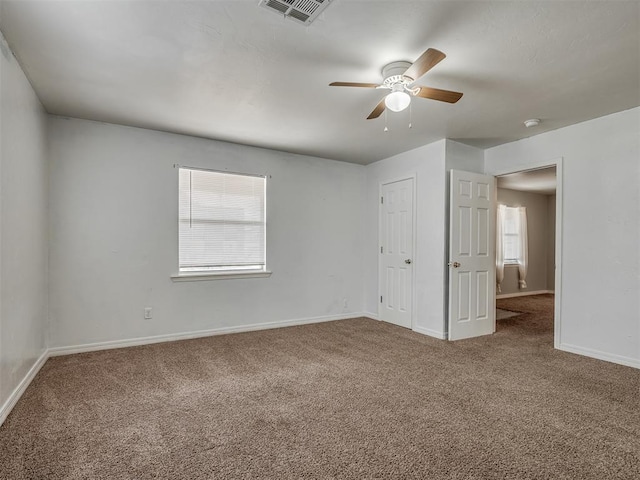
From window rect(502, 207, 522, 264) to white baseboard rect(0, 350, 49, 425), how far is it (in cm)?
790

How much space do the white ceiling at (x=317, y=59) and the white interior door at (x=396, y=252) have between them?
1.29 metres

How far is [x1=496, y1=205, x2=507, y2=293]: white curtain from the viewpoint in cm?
721

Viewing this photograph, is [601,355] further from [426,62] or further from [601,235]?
[426,62]

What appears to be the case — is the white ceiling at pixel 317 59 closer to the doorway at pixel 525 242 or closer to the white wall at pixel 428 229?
the white wall at pixel 428 229

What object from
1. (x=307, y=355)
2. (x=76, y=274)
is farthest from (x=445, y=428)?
(x=76, y=274)

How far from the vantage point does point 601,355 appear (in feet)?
11.1

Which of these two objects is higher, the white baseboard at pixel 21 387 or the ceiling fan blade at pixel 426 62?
the ceiling fan blade at pixel 426 62

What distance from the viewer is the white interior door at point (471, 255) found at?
163 inches

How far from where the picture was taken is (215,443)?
1.97m

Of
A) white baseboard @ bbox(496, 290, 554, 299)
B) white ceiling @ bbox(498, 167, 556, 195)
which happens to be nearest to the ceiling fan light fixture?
white ceiling @ bbox(498, 167, 556, 195)

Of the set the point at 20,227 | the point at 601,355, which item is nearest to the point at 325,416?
the point at 20,227

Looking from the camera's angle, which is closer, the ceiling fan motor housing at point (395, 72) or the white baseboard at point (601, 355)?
the ceiling fan motor housing at point (395, 72)

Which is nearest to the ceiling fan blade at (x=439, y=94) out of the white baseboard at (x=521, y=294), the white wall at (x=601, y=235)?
the white wall at (x=601, y=235)

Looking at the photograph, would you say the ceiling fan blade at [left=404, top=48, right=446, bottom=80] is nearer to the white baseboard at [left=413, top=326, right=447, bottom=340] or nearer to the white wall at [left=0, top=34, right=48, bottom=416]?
the white wall at [left=0, top=34, right=48, bottom=416]
